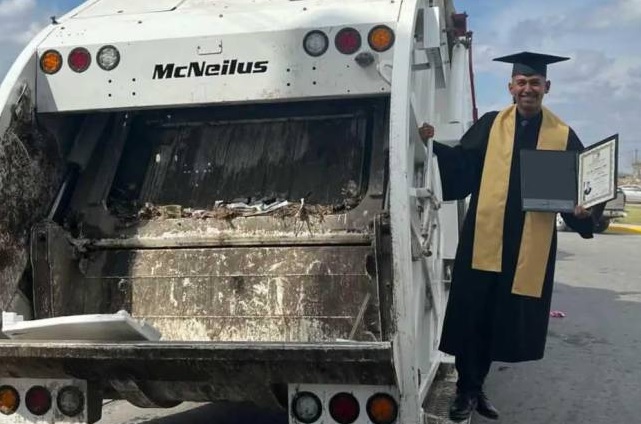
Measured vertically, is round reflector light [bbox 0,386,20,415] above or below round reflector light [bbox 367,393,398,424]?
below

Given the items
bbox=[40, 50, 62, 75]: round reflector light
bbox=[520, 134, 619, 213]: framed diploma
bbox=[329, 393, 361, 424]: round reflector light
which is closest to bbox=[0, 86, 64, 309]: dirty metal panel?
bbox=[40, 50, 62, 75]: round reflector light

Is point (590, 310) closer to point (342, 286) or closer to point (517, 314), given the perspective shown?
point (517, 314)

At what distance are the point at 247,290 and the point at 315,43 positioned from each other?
1.09 m

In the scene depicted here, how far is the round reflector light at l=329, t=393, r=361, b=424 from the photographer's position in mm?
3186

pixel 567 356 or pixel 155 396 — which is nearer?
pixel 155 396

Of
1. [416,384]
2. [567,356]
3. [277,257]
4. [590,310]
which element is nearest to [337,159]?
[277,257]

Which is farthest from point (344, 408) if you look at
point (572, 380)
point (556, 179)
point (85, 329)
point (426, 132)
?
point (572, 380)

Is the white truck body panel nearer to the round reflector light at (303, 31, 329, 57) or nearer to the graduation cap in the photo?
the round reflector light at (303, 31, 329, 57)

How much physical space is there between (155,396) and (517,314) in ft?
5.73

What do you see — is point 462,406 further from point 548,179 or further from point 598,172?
point 598,172

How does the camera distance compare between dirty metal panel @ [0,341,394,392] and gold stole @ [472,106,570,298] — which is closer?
dirty metal panel @ [0,341,394,392]

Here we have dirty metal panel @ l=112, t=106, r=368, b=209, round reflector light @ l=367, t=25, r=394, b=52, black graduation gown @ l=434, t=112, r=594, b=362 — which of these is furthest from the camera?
black graduation gown @ l=434, t=112, r=594, b=362

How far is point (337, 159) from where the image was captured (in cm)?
401

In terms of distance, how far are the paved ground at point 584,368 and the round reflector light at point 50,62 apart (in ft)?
9.30
